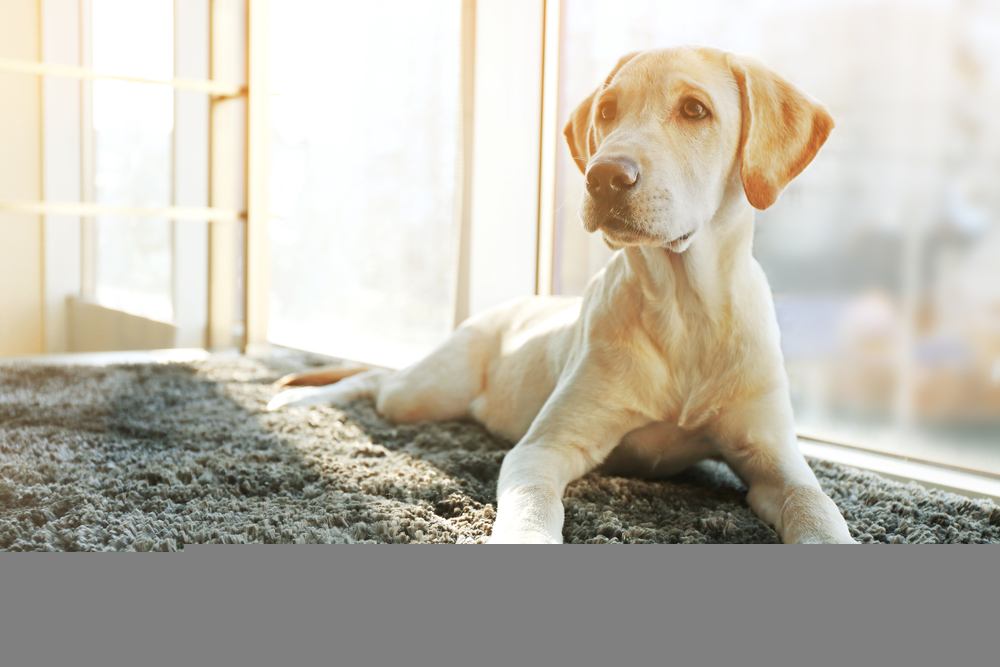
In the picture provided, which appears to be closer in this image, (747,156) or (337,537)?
(337,537)

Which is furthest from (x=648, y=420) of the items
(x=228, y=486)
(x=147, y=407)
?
(x=147, y=407)

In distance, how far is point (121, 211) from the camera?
4598 millimetres

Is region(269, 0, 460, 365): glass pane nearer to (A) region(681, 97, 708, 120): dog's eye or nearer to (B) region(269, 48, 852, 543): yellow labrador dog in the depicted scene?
(B) region(269, 48, 852, 543): yellow labrador dog

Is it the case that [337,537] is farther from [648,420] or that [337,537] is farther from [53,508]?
[648,420]

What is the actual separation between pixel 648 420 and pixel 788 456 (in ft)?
0.98

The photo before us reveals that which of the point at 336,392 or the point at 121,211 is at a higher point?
the point at 121,211

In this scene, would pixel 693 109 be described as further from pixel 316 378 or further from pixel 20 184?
pixel 20 184

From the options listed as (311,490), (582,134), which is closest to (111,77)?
(582,134)

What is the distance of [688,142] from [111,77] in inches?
143

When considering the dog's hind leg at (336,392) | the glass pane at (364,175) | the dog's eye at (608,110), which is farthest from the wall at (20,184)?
the dog's eye at (608,110)

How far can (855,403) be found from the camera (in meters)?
3.20

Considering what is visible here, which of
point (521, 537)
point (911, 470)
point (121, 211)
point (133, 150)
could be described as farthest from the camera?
point (133, 150)

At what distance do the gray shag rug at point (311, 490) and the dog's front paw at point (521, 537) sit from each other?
93mm

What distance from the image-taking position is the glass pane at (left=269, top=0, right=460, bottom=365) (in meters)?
4.44
